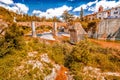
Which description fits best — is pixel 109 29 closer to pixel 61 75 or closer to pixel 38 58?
pixel 61 75

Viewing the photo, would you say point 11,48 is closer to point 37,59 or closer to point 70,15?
point 37,59

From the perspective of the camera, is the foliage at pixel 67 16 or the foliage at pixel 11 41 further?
the foliage at pixel 67 16

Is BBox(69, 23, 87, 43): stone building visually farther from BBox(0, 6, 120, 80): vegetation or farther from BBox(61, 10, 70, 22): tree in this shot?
BBox(61, 10, 70, 22): tree

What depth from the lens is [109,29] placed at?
35469 mm

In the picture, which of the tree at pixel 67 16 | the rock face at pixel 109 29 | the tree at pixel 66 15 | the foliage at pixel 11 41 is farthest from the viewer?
the tree at pixel 66 15

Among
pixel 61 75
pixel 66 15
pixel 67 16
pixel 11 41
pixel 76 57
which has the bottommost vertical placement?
pixel 61 75

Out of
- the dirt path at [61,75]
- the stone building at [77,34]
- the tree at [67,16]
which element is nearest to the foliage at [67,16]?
the tree at [67,16]

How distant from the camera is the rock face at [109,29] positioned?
34.6m

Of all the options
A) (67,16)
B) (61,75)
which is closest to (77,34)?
(61,75)

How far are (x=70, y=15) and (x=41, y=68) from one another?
48.0 meters

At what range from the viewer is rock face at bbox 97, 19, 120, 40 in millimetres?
34625

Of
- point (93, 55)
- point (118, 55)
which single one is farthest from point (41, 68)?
point (118, 55)

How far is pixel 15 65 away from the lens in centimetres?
1265

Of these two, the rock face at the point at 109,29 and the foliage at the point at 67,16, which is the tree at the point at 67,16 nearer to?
the foliage at the point at 67,16
